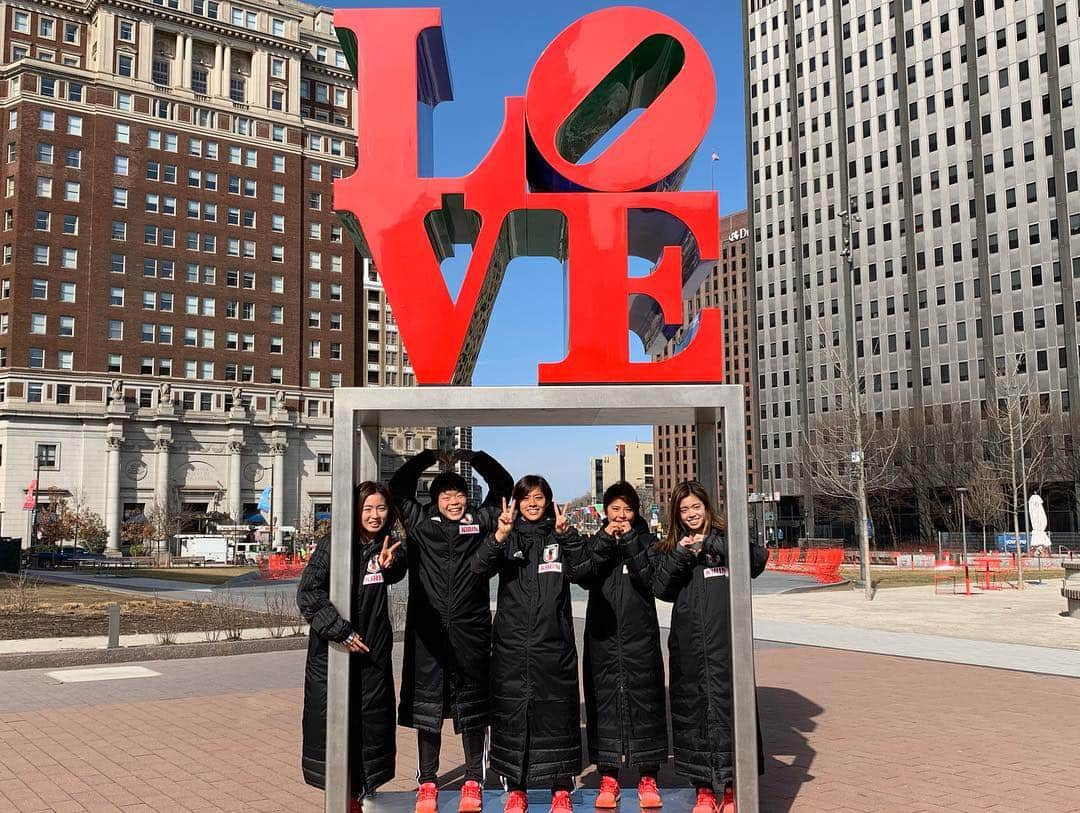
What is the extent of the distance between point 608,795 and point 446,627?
1.55 metres

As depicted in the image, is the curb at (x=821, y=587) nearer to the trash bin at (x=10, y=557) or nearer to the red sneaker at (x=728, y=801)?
the red sneaker at (x=728, y=801)

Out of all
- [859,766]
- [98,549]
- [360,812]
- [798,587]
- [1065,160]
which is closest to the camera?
[360,812]

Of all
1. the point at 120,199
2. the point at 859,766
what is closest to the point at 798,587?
the point at 859,766

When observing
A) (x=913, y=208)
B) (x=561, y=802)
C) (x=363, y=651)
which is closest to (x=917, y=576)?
(x=561, y=802)

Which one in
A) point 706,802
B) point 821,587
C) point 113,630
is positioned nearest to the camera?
point 706,802

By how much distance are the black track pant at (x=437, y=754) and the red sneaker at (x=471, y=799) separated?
6cm

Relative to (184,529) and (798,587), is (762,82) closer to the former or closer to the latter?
(184,529)

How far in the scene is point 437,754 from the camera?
6.39 meters

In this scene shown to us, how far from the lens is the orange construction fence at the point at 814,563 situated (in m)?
32.3

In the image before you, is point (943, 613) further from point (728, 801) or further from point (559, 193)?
point (559, 193)

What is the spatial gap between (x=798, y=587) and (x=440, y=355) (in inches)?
1025

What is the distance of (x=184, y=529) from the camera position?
75.8 m

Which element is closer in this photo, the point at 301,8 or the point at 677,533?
the point at 677,533

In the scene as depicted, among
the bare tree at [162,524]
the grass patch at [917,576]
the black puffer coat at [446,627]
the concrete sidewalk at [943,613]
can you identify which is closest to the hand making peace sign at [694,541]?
the black puffer coat at [446,627]
